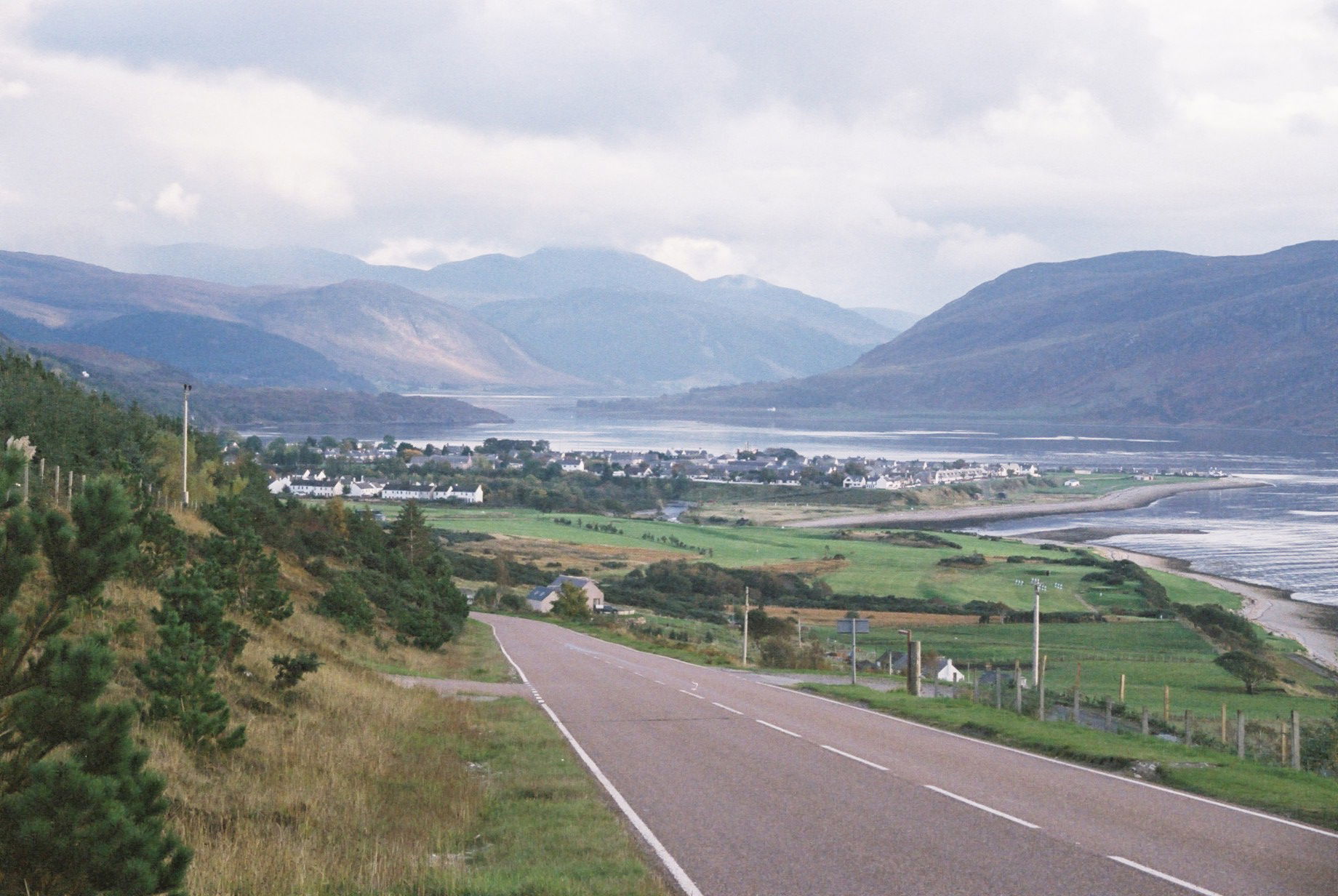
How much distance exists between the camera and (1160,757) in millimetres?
13773

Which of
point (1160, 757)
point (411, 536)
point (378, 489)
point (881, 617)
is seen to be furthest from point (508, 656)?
point (378, 489)

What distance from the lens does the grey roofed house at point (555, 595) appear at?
6312 centimetres

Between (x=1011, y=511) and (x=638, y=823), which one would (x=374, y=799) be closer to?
(x=638, y=823)

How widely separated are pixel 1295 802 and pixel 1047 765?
2875mm

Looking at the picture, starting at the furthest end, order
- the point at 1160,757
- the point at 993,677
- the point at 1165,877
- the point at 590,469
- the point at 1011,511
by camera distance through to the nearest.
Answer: the point at 590,469, the point at 1011,511, the point at 993,677, the point at 1160,757, the point at 1165,877

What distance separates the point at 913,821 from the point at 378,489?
126 meters

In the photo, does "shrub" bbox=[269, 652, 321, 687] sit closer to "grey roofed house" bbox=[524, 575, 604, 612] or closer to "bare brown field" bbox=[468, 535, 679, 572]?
"grey roofed house" bbox=[524, 575, 604, 612]

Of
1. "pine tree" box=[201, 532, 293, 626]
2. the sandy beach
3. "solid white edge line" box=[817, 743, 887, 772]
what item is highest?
"pine tree" box=[201, 532, 293, 626]

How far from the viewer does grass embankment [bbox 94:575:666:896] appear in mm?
7574

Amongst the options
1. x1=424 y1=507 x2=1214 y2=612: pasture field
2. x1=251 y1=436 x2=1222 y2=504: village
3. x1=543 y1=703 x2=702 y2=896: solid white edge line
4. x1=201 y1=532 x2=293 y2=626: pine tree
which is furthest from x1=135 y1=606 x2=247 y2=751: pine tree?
x1=251 y1=436 x2=1222 y2=504: village

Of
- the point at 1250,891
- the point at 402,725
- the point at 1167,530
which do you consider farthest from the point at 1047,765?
the point at 1167,530

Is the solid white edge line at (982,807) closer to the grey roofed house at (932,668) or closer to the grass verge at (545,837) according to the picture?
the grass verge at (545,837)

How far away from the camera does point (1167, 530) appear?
10544 cm

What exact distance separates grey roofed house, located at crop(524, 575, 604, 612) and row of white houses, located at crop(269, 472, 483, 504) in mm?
59716
